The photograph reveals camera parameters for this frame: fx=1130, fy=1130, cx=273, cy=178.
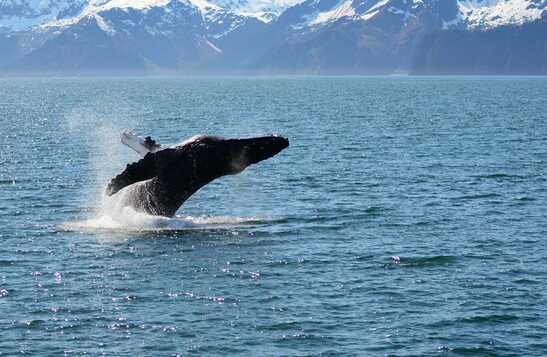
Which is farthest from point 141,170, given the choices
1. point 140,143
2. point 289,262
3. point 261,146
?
point 289,262

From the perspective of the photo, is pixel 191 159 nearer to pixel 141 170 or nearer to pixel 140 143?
pixel 140 143

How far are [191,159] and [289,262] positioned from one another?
5782mm

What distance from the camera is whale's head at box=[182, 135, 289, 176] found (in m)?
42.6

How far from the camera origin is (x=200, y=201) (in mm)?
57125

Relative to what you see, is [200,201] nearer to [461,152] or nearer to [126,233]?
[126,233]

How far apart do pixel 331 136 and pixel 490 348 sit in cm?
7105

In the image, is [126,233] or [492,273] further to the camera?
[126,233]

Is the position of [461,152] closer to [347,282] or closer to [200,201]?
[200,201]

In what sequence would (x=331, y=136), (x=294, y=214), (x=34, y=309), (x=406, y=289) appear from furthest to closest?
1. (x=331, y=136)
2. (x=294, y=214)
3. (x=406, y=289)
4. (x=34, y=309)

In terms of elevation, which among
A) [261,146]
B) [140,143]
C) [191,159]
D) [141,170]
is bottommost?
[141,170]

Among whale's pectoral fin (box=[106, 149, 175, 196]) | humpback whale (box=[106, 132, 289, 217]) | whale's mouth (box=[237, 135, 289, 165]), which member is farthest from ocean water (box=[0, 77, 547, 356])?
whale's mouth (box=[237, 135, 289, 165])

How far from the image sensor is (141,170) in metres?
41.9

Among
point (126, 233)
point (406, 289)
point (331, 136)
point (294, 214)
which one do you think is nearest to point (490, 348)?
point (406, 289)

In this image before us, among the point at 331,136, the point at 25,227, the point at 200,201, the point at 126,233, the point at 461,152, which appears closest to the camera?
the point at 126,233
